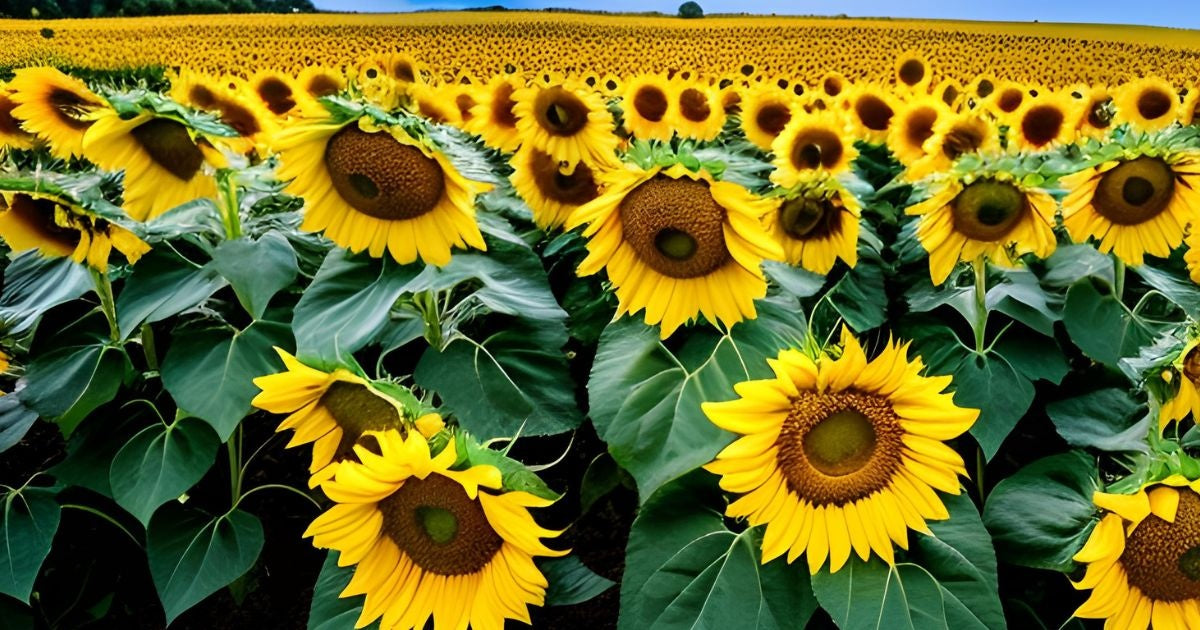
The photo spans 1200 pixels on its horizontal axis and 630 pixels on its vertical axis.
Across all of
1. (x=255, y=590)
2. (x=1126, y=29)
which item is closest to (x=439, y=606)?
(x=255, y=590)

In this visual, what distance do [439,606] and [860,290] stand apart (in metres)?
0.99

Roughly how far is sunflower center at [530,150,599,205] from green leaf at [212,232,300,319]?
0.65 metres

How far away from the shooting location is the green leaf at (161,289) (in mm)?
1418

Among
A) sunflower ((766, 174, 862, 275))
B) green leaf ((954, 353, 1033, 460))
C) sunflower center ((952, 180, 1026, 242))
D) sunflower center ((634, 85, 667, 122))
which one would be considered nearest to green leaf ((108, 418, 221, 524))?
sunflower ((766, 174, 862, 275))

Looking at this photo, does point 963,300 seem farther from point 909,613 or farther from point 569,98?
point 569,98

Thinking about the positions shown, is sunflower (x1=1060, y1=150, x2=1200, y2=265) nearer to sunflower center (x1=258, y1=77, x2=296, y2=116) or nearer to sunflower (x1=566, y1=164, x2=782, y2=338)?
sunflower (x1=566, y1=164, x2=782, y2=338)

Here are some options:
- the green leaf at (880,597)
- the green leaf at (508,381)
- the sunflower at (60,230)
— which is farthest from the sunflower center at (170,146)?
the green leaf at (880,597)

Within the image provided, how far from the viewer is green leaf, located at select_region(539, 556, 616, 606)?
1303 mm

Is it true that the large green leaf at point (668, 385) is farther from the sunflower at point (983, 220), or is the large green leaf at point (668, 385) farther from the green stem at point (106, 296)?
the green stem at point (106, 296)

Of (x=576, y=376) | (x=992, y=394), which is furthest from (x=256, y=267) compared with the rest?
(x=992, y=394)

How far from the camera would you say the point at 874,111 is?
3.13 meters

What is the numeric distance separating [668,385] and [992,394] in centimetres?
58

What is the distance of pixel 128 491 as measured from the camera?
1.46 meters

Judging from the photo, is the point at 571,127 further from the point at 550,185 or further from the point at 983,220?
the point at 983,220
